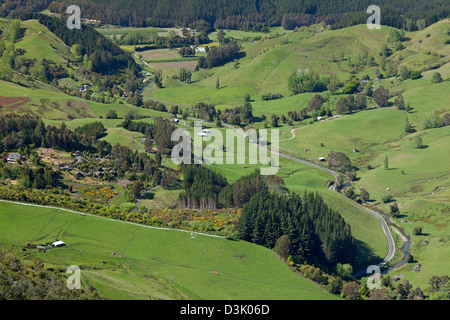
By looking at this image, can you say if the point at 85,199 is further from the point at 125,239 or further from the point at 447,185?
the point at 447,185

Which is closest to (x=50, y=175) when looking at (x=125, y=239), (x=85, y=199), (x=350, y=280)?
(x=85, y=199)

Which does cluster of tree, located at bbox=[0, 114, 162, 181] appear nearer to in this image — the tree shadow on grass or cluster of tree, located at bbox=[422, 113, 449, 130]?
the tree shadow on grass

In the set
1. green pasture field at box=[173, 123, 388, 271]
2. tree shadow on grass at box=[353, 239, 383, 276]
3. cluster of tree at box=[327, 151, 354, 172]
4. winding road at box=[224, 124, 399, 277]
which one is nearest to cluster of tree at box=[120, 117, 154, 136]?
green pasture field at box=[173, 123, 388, 271]

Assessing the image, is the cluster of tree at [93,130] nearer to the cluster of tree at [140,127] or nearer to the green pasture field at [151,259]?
the cluster of tree at [140,127]

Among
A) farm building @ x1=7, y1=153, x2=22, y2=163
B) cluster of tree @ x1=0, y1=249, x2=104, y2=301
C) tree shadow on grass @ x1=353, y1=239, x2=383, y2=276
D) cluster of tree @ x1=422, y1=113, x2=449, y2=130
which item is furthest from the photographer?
cluster of tree @ x1=422, y1=113, x2=449, y2=130

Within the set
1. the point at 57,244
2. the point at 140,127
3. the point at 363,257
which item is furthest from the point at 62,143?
the point at 363,257

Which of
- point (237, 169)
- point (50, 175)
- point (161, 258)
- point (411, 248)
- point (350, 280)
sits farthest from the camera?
point (237, 169)
